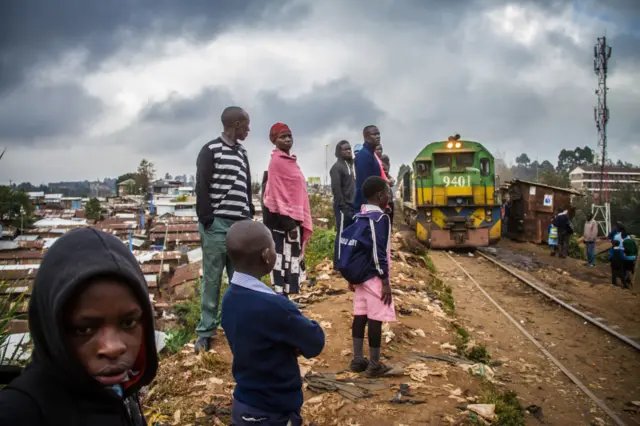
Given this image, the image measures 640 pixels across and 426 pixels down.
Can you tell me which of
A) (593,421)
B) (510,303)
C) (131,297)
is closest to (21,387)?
(131,297)

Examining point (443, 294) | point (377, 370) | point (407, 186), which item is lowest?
point (443, 294)

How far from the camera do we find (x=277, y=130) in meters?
4.77

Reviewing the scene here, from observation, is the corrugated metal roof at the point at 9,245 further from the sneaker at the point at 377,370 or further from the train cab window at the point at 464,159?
the sneaker at the point at 377,370

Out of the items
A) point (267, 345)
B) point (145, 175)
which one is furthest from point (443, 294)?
point (145, 175)

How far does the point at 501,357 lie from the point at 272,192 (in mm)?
4262

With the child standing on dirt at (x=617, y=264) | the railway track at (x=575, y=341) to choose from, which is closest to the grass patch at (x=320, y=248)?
the railway track at (x=575, y=341)

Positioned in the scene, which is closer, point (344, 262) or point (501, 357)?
point (344, 262)

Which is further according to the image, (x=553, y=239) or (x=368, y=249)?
(x=553, y=239)

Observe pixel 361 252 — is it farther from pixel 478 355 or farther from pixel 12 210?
pixel 12 210

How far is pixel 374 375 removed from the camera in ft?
13.7

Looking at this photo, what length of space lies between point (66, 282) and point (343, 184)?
542 centimetres

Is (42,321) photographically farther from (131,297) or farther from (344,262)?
(344,262)

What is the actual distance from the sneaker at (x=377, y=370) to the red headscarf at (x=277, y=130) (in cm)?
245

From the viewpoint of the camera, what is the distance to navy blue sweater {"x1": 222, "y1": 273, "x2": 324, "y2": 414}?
235 centimetres
